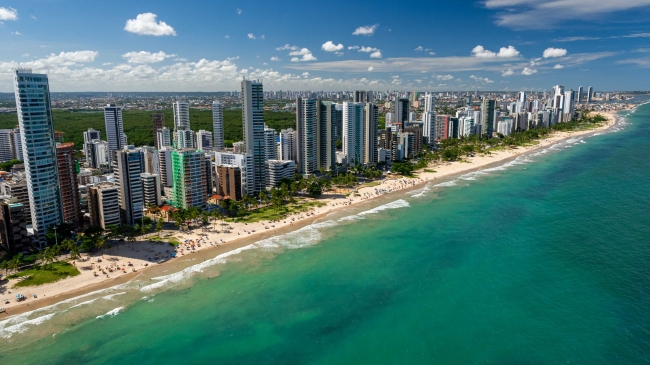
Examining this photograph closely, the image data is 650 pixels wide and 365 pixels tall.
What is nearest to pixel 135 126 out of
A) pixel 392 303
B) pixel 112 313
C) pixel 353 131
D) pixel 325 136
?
pixel 325 136

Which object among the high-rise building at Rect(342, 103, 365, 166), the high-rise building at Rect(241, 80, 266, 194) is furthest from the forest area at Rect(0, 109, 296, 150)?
the high-rise building at Rect(241, 80, 266, 194)

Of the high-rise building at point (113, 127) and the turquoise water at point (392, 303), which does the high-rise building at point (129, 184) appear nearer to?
the turquoise water at point (392, 303)

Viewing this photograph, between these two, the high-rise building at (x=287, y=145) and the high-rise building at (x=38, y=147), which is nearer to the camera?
the high-rise building at (x=38, y=147)

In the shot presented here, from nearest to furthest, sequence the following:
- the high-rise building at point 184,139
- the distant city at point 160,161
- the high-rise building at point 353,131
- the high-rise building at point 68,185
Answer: the distant city at point 160,161 < the high-rise building at point 68,185 < the high-rise building at point 353,131 < the high-rise building at point 184,139

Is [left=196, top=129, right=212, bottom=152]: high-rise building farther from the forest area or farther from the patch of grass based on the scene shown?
the patch of grass

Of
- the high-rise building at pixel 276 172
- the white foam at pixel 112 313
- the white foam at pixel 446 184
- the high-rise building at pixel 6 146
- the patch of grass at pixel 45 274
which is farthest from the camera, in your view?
the high-rise building at pixel 6 146

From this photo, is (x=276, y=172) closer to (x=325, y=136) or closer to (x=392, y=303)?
(x=325, y=136)

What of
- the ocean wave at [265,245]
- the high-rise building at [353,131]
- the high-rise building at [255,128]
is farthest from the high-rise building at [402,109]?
the ocean wave at [265,245]
